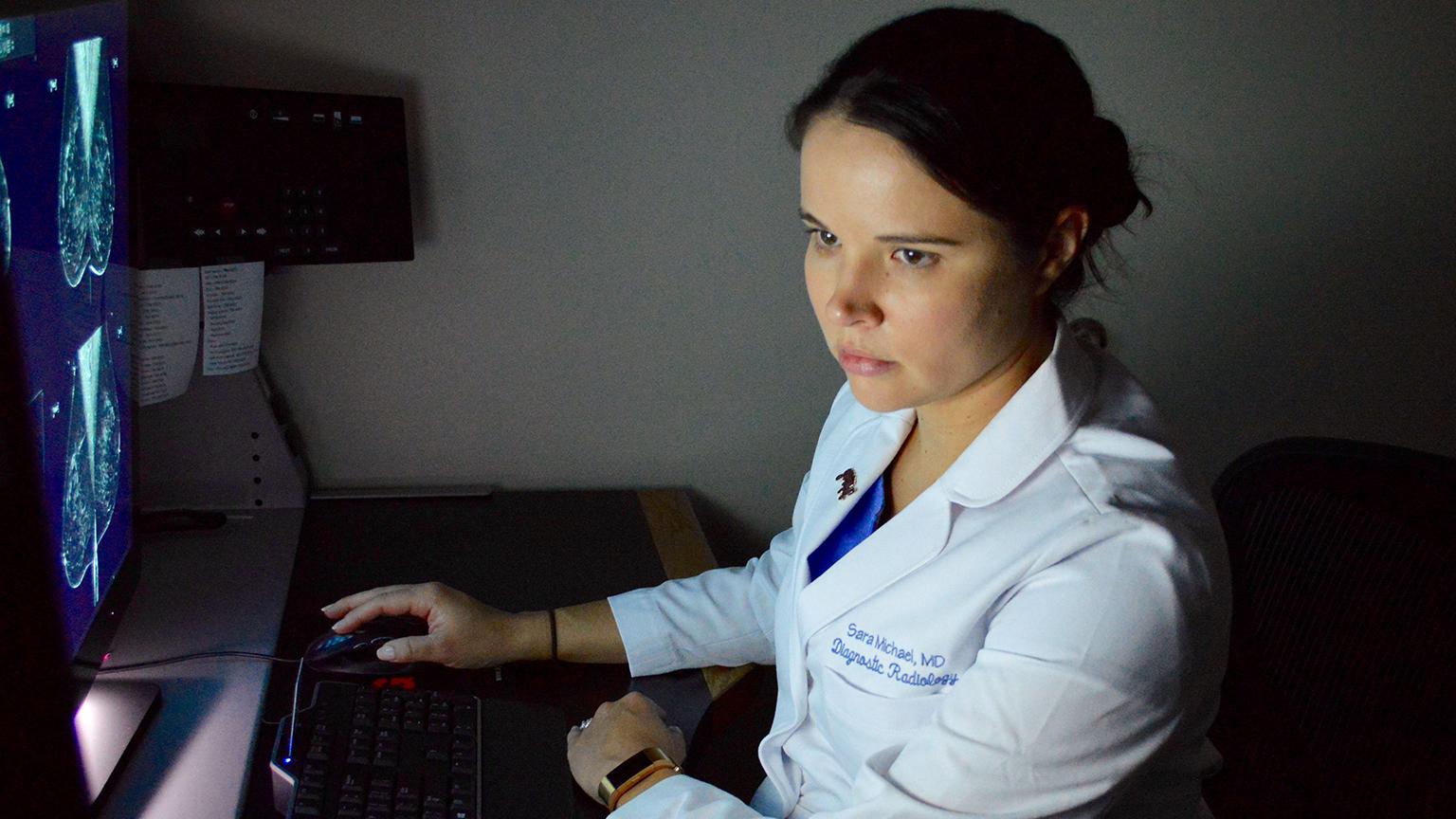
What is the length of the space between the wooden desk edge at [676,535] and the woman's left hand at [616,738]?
0.58 feet

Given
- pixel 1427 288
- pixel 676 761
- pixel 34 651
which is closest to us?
pixel 34 651

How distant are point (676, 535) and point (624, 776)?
57 cm

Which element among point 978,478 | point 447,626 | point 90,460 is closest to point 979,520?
point 978,478

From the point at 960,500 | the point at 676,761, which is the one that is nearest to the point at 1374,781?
the point at 960,500

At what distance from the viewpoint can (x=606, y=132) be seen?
150 centimetres

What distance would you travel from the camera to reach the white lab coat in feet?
2.80

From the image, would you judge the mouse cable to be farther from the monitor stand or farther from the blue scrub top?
the blue scrub top

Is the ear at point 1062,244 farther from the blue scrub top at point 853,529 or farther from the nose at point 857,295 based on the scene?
the blue scrub top at point 853,529

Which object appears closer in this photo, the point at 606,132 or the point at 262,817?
the point at 262,817

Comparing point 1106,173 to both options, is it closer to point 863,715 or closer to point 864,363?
point 864,363

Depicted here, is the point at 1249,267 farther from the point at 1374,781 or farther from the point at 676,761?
the point at 676,761

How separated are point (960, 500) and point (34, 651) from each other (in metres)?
0.84

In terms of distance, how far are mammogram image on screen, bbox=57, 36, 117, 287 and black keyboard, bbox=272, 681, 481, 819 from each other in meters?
0.42

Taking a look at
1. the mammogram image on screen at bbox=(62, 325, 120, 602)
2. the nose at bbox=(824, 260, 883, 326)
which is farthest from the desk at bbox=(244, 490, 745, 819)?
the nose at bbox=(824, 260, 883, 326)
